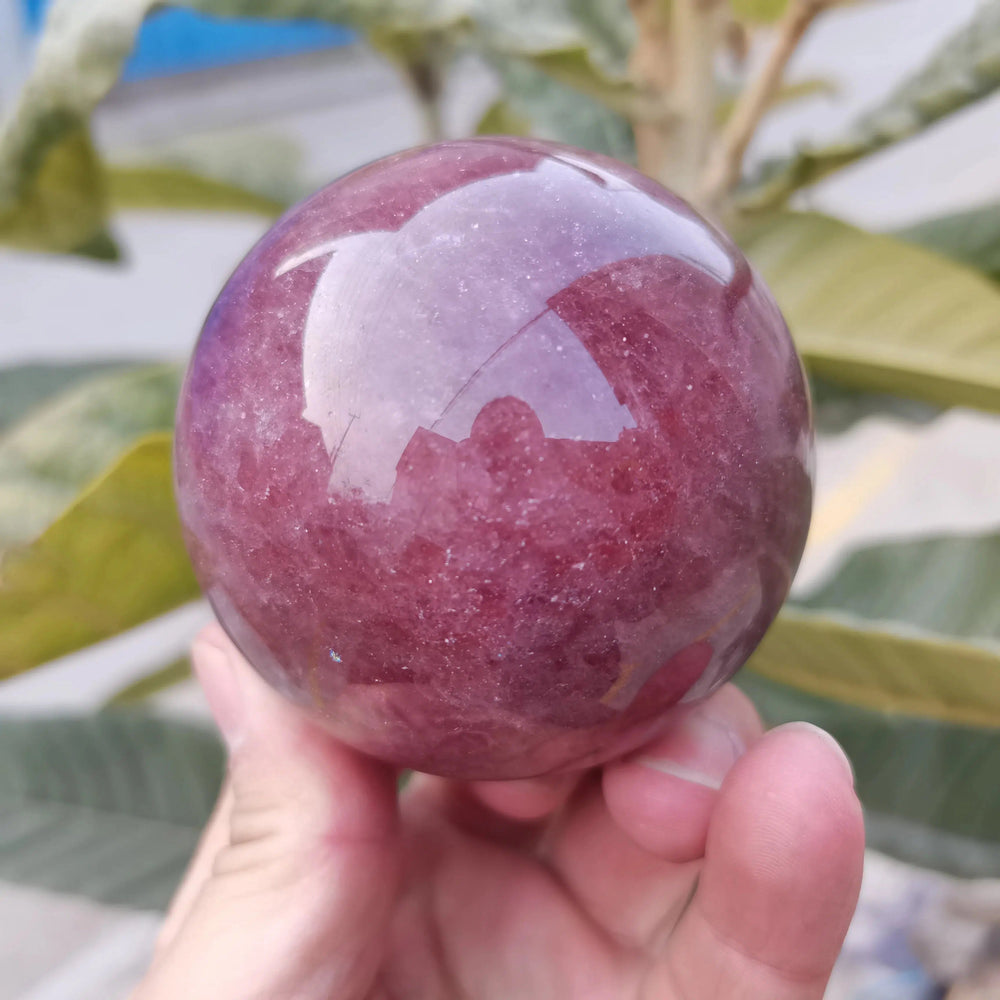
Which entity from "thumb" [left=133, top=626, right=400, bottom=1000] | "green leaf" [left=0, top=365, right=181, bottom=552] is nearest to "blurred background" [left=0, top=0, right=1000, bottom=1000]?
"green leaf" [left=0, top=365, right=181, bottom=552]

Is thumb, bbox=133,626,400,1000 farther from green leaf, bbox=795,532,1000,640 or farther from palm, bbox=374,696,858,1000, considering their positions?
green leaf, bbox=795,532,1000,640

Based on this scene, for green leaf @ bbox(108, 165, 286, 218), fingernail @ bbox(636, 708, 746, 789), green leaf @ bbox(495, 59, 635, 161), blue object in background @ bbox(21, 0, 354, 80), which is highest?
green leaf @ bbox(495, 59, 635, 161)

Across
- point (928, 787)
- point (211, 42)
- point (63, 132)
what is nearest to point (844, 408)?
point (928, 787)

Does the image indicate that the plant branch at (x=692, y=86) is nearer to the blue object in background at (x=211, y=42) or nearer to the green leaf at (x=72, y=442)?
the green leaf at (x=72, y=442)

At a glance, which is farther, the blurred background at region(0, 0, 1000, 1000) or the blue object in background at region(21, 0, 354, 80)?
the blue object in background at region(21, 0, 354, 80)

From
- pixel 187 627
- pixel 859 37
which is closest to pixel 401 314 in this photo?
pixel 187 627
